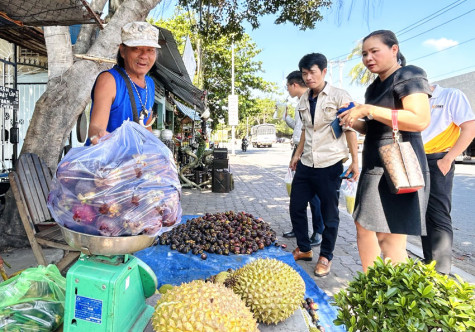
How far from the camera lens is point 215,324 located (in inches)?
51.2

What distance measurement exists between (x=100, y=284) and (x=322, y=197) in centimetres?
250

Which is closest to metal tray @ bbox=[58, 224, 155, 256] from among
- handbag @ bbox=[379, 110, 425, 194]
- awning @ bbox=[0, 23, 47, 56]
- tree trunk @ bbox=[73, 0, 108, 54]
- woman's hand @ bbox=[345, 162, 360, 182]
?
handbag @ bbox=[379, 110, 425, 194]

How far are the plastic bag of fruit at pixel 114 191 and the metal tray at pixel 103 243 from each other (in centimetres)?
2

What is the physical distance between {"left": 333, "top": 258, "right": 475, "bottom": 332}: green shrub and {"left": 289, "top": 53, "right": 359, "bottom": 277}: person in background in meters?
1.81

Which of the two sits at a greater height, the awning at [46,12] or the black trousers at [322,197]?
the awning at [46,12]

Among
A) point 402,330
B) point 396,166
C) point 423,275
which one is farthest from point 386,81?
point 402,330

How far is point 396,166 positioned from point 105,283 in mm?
1746

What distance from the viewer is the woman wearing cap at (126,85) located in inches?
77.7

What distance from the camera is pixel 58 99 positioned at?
377cm

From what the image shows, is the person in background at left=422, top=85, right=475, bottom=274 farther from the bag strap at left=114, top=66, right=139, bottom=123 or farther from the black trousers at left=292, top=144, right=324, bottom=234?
the bag strap at left=114, top=66, right=139, bottom=123

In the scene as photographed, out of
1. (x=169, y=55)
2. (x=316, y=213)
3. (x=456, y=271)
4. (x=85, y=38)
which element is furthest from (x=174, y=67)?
(x=456, y=271)

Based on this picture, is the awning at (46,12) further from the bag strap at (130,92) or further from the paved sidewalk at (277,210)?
the paved sidewalk at (277,210)

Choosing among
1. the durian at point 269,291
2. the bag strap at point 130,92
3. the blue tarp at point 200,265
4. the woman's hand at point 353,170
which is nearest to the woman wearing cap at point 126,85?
the bag strap at point 130,92

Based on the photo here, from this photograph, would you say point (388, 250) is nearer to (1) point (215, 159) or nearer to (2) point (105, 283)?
(2) point (105, 283)
